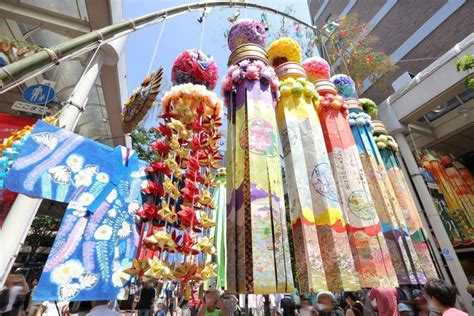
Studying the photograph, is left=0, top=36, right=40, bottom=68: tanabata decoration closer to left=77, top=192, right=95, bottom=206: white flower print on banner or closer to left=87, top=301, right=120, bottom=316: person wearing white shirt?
left=77, top=192, right=95, bottom=206: white flower print on banner

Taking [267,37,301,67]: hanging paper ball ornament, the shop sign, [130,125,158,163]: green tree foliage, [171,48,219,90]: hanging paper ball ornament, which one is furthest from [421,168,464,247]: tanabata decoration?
[130,125,158,163]: green tree foliage

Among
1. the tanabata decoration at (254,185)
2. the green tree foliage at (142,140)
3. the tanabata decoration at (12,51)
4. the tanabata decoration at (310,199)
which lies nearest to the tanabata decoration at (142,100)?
the tanabata decoration at (254,185)

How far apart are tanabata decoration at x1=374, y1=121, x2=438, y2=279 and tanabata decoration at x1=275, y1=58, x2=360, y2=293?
1.45 metres

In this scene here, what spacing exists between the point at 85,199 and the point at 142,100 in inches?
49.1

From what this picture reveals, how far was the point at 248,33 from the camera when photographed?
286 centimetres

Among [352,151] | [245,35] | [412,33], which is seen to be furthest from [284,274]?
[412,33]

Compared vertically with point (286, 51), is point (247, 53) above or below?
below

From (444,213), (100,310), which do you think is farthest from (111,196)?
(444,213)

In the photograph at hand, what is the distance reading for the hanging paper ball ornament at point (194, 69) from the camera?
261 centimetres

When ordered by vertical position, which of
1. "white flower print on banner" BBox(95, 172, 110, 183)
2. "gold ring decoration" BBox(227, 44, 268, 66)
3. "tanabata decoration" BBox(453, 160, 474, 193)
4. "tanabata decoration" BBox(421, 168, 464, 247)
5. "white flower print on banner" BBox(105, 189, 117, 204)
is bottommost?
"white flower print on banner" BBox(105, 189, 117, 204)

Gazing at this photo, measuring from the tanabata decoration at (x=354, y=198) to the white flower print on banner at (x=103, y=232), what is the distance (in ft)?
7.10

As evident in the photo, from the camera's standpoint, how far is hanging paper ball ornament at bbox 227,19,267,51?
9.42ft

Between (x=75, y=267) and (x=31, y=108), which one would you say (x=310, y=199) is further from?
(x=31, y=108)

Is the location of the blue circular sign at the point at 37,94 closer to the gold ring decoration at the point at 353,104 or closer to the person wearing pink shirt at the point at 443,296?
the gold ring decoration at the point at 353,104
